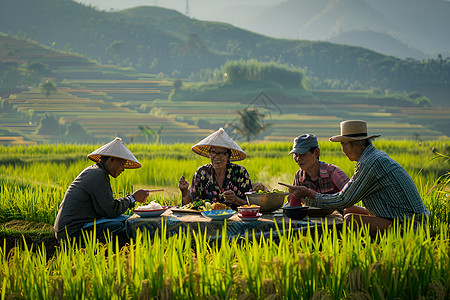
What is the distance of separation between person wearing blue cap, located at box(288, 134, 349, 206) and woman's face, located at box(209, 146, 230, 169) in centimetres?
82

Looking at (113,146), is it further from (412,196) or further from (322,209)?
(412,196)

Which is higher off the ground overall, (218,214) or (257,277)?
(218,214)

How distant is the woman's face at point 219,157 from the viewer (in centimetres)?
530

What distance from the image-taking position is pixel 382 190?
4223 mm

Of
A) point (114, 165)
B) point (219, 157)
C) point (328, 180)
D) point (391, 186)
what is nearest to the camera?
point (391, 186)

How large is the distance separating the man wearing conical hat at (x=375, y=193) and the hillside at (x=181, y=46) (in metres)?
137

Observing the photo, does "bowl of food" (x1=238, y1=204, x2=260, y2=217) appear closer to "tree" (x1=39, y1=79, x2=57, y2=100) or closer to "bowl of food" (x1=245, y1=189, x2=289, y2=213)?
"bowl of food" (x1=245, y1=189, x2=289, y2=213)

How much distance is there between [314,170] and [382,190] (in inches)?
33.3

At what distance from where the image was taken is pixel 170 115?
121 meters

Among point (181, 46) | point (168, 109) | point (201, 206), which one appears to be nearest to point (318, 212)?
point (201, 206)

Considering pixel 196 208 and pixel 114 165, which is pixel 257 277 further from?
pixel 114 165

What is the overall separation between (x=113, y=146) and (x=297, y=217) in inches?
78.5

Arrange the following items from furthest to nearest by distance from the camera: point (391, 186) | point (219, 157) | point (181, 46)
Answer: point (181, 46) < point (219, 157) < point (391, 186)

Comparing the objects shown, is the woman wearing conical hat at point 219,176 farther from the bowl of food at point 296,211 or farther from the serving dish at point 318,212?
the bowl of food at point 296,211
